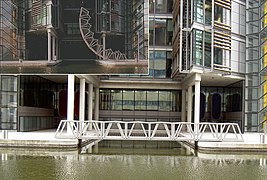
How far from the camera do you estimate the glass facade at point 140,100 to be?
124 feet

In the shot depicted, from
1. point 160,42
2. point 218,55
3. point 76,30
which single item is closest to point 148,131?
point 76,30

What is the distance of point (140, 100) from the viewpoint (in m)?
38.0

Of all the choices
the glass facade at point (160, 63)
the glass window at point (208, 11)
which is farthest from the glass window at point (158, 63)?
the glass window at point (208, 11)

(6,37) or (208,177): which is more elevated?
(6,37)

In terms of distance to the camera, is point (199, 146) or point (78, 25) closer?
point (199, 146)

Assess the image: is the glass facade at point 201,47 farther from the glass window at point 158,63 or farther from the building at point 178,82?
the glass window at point 158,63

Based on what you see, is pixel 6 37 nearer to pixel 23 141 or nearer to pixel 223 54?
pixel 23 141

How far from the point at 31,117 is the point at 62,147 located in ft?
36.7

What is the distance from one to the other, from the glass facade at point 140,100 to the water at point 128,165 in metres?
17.4

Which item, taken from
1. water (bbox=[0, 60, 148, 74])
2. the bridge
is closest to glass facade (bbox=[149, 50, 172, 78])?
water (bbox=[0, 60, 148, 74])

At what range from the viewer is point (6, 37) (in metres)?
24.5

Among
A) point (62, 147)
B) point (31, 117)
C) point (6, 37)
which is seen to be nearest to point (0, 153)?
point (62, 147)

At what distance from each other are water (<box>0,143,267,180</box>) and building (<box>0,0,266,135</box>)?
6790 millimetres

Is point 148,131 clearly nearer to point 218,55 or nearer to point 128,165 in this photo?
point 128,165
